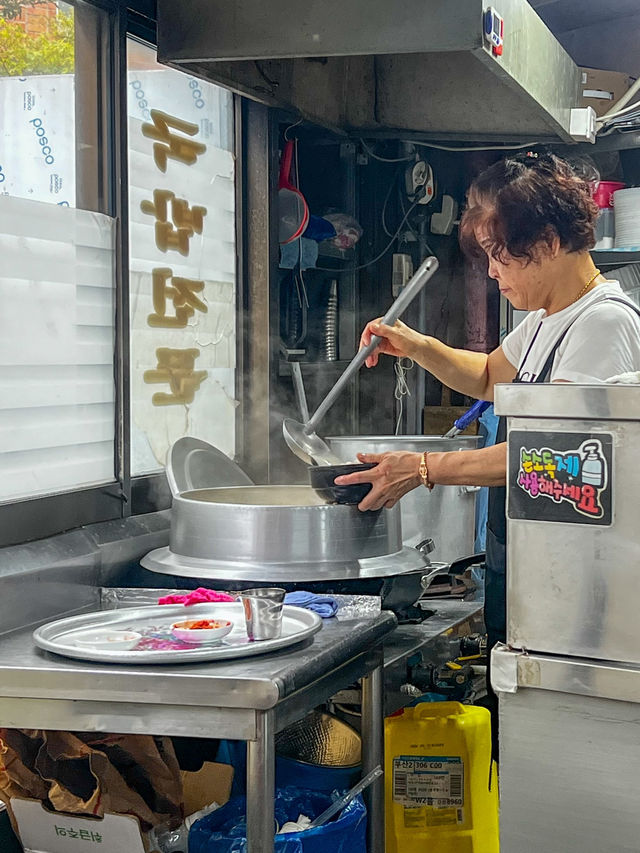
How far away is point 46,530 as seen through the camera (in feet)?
8.09

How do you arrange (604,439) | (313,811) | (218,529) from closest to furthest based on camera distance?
1. (604,439)
2. (313,811)
3. (218,529)

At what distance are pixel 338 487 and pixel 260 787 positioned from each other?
0.83 m

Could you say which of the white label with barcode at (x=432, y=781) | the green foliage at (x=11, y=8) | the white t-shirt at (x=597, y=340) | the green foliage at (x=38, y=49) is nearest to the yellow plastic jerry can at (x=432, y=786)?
the white label with barcode at (x=432, y=781)

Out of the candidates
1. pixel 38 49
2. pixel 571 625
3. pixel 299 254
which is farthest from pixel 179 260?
pixel 571 625

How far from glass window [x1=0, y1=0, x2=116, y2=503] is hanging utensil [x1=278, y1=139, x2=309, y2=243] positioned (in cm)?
96

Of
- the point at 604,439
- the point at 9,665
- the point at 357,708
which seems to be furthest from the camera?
the point at 357,708

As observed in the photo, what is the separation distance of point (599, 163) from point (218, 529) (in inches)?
111

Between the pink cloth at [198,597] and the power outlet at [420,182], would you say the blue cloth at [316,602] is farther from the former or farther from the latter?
the power outlet at [420,182]

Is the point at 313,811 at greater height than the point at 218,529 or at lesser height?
lesser

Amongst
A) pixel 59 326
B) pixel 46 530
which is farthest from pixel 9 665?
pixel 59 326

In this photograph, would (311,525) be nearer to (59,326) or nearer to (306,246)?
(59,326)

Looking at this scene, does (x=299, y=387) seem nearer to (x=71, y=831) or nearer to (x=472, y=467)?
(x=472, y=467)

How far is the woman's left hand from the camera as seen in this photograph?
2451mm

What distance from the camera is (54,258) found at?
8.31 ft
